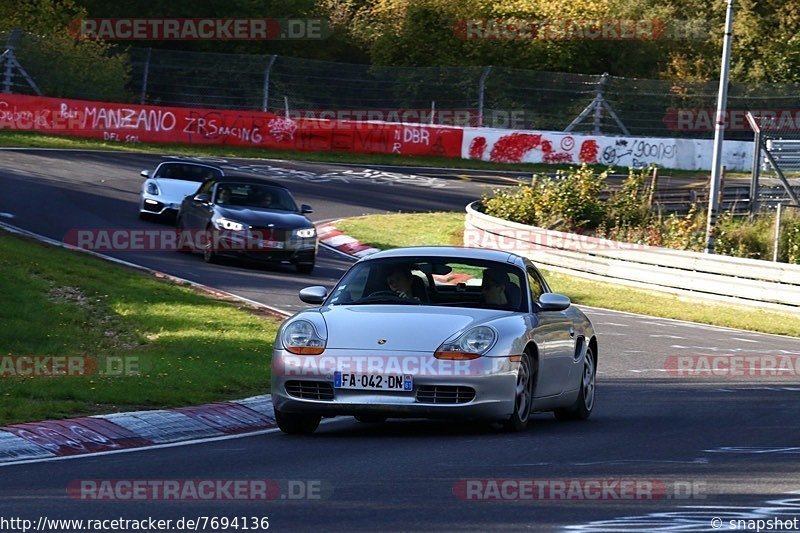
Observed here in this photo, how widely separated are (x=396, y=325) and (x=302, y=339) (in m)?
0.70

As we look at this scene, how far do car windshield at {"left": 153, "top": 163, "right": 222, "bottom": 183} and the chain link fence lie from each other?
56.1 ft

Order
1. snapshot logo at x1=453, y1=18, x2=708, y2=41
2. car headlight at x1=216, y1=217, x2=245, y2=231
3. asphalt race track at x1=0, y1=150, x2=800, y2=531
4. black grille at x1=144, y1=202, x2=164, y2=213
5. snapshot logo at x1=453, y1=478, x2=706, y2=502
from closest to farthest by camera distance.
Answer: asphalt race track at x1=0, y1=150, x2=800, y2=531, snapshot logo at x1=453, y1=478, x2=706, y2=502, car headlight at x1=216, y1=217, x2=245, y2=231, black grille at x1=144, y1=202, x2=164, y2=213, snapshot logo at x1=453, y1=18, x2=708, y2=41

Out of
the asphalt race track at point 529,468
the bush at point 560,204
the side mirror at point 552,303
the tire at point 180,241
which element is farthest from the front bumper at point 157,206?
the side mirror at point 552,303

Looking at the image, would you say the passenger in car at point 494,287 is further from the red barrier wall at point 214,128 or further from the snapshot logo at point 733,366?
the red barrier wall at point 214,128

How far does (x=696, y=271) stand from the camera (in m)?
26.1

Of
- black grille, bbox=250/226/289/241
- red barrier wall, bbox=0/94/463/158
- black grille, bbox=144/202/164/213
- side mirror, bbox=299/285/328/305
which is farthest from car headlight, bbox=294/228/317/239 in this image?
red barrier wall, bbox=0/94/463/158

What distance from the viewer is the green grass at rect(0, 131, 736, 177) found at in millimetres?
43531

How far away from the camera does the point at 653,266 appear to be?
26938mm

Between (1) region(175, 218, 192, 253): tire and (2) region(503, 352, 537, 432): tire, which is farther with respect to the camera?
(1) region(175, 218, 192, 253): tire

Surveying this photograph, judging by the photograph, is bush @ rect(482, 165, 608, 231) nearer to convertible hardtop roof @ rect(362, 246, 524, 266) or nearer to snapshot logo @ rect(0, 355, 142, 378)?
snapshot logo @ rect(0, 355, 142, 378)

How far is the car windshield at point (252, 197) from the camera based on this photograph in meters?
25.3

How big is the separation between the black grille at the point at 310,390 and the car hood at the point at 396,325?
Answer: 0.29 m

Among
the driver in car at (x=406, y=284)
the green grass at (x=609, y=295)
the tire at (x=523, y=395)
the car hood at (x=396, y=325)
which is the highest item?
the driver in car at (x=406, y=284)

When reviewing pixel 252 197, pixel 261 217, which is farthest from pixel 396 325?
pixel 252 197
